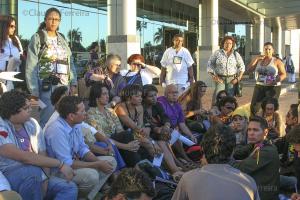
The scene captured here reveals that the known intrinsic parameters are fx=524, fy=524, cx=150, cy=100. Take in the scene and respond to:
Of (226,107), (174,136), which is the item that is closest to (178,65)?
(226,107)

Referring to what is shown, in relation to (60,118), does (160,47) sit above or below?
above

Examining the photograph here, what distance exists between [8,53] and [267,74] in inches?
193

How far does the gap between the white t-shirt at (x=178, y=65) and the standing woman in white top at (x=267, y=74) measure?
120cm

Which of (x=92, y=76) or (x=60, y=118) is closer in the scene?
(x=60, y=118)

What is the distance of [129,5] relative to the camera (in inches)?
472

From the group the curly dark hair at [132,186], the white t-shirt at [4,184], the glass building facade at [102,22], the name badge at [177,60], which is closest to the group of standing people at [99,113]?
the name badge at [177,60]

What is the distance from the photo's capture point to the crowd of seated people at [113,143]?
4297 mm

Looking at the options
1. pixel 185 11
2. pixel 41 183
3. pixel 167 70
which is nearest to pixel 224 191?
pixel 41 183

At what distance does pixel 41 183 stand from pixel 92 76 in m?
3.16

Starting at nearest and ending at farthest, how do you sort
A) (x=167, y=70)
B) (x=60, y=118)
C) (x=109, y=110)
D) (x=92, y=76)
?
(x=60, y=118)
(x=109, y=110)
(x=92, y=76)
(x=167, y=70)

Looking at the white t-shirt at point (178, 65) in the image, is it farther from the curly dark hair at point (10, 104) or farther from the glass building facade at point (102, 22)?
the glass building facade at point (102, 22)

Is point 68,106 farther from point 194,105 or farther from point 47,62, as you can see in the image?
point 194,105

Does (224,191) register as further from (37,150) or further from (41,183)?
(37,150)

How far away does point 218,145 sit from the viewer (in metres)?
3.24
